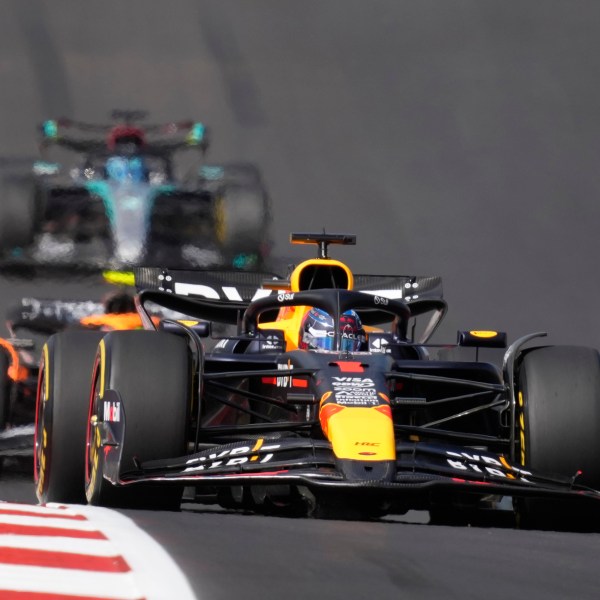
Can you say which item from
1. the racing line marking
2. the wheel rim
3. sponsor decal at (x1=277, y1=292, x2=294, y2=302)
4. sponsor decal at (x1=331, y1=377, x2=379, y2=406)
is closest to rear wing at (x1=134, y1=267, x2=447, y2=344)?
sponsor decal at (x1=277, y1=292, x2=294, y2=302)

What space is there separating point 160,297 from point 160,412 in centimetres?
237

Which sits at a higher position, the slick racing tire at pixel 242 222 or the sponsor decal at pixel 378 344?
the slick racing tire at pixel 242 222

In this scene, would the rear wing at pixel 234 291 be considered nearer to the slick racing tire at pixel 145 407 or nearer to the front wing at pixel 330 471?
the slick racing tire at pixel 145 407

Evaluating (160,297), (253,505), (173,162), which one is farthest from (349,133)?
(253,505)

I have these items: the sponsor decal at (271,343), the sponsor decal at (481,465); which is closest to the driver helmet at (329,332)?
the sponsor decal at (271,343)

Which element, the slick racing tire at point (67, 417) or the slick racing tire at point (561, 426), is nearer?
the slick racing tire at point (561, 426)

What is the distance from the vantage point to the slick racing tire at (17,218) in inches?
640

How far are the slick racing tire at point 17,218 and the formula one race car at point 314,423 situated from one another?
24.7ft

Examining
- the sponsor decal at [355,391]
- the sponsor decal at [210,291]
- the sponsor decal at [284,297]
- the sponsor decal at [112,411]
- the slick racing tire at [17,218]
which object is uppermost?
the slick racing tire at [17,218]

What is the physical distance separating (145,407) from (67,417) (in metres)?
1.00

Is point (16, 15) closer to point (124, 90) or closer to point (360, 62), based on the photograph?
point (124, 90)

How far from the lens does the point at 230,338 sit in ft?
29.9

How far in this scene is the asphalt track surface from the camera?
1811cm

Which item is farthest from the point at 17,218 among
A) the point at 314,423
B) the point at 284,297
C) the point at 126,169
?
the point at 314,423
